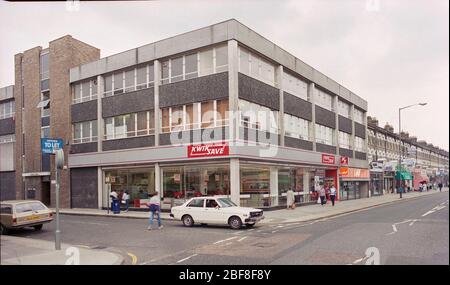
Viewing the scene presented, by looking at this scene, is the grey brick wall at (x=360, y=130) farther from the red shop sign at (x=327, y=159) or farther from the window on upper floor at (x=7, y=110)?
the window on upper floor at (x=7, y=110)

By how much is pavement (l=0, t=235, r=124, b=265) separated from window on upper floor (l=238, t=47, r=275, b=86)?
1522 centimetres

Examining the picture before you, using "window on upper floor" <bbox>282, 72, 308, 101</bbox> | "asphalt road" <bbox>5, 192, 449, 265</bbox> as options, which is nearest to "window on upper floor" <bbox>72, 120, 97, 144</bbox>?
"asphalt road" <bbox>5, 192, 449, 265</bbox>

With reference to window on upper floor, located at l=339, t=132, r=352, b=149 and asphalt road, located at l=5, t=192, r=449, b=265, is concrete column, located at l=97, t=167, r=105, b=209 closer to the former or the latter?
asphalt road, located at l=5, t=192, r=449, b=265

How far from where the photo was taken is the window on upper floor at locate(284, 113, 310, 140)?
27795 millimetres

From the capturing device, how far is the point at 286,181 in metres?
27.8

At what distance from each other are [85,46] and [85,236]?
69.2ft

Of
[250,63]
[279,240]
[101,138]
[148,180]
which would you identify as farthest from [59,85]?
[279,240]

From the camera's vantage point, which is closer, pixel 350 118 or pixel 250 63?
pixel 250 63

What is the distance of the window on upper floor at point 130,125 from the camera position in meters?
26.3

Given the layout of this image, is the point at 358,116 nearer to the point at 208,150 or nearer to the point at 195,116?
the point at 195,116

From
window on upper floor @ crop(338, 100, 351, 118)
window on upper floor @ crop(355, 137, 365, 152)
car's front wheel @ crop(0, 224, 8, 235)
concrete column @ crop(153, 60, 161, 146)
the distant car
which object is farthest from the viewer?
window on upper floor @ crop(355, 137, 365, 152)
